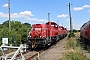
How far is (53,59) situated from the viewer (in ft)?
47.8

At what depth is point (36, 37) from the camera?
843 inches

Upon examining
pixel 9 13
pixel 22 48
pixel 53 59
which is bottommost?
pixel 53 59

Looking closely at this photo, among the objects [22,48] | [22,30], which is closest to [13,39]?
[22,30]

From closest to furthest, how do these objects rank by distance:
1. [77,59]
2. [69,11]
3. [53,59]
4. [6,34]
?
[77,59], [53,59], [6,34], [69,11]

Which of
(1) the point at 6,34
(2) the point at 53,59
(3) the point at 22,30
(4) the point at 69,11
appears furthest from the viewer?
(4) the point at 69,11

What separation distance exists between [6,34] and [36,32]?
12.1 ft

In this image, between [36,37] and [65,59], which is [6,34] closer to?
[36,37]

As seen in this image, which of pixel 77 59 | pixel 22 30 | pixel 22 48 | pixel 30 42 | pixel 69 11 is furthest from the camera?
pixel 69 11

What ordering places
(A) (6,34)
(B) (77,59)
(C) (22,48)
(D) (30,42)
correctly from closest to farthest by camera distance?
(C) (22,48) < (B) (77,59) < (D) (30,42) < (A) (6,34)

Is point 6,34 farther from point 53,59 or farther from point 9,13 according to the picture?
point 53,59

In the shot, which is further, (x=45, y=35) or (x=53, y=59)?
(x=45, y=35)

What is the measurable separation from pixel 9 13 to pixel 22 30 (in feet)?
15.4

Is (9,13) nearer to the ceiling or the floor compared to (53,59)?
nearer to the ceiling

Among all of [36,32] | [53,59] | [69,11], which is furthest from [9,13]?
[69,11]
